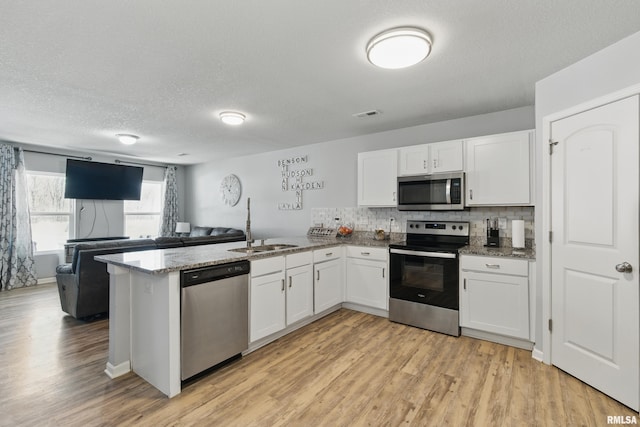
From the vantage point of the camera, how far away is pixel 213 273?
2.30 metres

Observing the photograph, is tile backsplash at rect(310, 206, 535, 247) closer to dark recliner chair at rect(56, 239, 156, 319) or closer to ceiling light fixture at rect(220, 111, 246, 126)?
ceiling light fixture at rect(220, 111, 246, 126)

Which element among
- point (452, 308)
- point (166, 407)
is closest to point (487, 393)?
point (452, 308)

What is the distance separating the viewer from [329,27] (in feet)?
6.15

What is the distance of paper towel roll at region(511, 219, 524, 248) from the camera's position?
295 centimetres

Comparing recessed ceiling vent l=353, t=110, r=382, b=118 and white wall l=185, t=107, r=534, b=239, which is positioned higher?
recessed ceiling vent l=353, t=110, r=382, b=118

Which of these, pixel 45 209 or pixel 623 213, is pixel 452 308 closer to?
pixel 623 213

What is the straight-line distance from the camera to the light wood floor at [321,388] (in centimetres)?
184

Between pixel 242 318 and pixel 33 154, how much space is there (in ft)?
18.1

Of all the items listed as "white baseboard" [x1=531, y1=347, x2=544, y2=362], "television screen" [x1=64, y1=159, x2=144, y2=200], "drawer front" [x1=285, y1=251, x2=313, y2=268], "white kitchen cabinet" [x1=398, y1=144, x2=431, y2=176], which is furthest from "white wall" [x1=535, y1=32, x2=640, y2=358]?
"television screen" [x1=64, y1=159, x2=144, y2=200]

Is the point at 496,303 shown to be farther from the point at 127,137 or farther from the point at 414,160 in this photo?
the point at 127,137

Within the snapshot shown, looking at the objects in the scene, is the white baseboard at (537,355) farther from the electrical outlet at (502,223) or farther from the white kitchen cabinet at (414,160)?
the white kitchen cabinet at (414,160)

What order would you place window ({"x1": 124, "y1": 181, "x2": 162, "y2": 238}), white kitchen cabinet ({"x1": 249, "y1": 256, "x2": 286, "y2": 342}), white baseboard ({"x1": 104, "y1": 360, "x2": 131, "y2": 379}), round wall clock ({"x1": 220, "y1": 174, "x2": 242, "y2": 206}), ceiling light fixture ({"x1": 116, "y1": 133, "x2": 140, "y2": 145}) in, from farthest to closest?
window ({"x1": 124, "y1": 181, "x2": 162, "y2": 238}) < round wall clock ({"x1": 220, "y1": 174, "x2": 242, "y2": 206}) < ceiling light fixture ({"x1": 116, "y1": 133, "x2": 140, "y2": 145}) < white kitchen cabinet ({"x1": 249, "y1": 256, "x2": 286, "y2": 342}) < white baseboard ({"x1": 104, "y1": 360, "x2": 131, "y2": 379})

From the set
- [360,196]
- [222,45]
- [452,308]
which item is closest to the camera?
[222,45]

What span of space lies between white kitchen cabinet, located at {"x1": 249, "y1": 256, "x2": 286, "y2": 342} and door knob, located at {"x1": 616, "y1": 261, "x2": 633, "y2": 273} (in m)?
2.54
